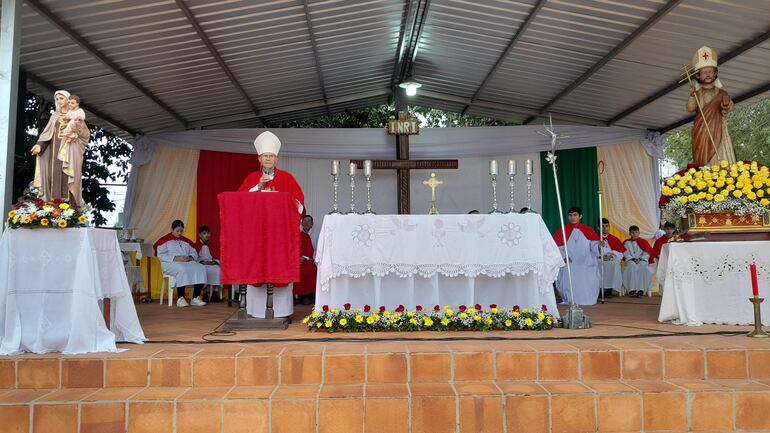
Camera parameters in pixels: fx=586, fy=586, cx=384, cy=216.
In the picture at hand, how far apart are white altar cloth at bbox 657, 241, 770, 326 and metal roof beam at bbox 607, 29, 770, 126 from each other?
9.95ft

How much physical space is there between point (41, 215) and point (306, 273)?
4.78m

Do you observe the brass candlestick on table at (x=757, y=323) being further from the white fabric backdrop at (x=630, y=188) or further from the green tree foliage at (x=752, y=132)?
the green tree foliage at (x=752, y=132)

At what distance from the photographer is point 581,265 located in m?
7.44

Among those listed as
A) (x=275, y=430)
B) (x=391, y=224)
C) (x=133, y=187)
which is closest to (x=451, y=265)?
(x=391, y=224)

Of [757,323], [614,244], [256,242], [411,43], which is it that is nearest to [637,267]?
[614,244]

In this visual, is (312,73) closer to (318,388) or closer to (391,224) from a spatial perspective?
A: (391,224)

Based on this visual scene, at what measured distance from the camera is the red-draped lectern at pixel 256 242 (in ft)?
15.3

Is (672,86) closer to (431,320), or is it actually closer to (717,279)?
(717,279)

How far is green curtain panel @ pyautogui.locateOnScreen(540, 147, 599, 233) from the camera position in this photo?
10.3m

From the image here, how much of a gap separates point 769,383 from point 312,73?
286 inches

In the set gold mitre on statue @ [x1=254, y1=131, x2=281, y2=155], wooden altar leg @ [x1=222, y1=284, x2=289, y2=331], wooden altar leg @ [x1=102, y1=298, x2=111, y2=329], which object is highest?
gold mitre on statue @ [x1=254, y1=131, x2=281, y2=155]

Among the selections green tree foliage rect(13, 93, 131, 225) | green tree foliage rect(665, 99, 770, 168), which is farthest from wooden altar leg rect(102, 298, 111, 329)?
green tree foliage rect(665, 99, 770, 168)

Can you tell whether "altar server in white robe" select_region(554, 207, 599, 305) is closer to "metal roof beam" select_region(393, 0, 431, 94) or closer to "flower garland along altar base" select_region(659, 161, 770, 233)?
"flower garland along altar base" select_region(659, 161, 770, 233)

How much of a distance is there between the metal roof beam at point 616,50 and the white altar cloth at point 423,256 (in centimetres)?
304
